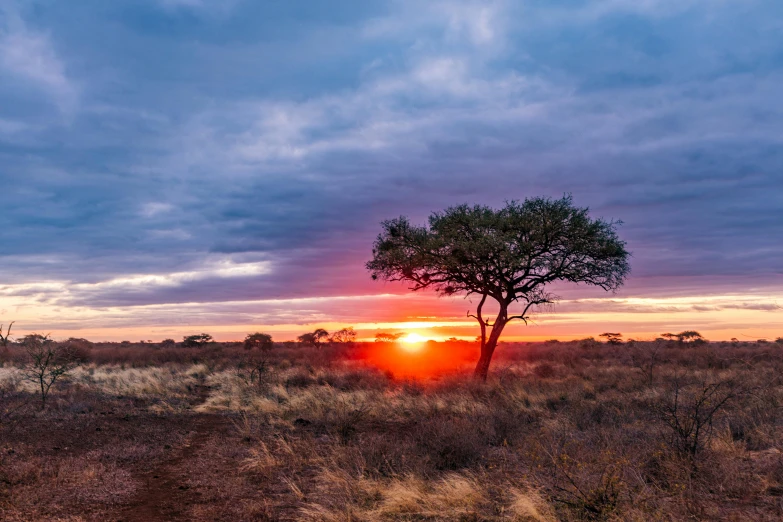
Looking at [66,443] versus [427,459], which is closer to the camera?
[427,459]

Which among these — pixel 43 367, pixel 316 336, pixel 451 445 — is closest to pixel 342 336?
pixel 316 336

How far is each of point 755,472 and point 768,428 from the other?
389cm

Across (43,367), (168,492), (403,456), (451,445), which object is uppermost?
(43,367)

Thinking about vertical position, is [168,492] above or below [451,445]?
A: below

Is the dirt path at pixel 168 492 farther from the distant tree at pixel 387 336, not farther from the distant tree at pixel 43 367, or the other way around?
the distant tree at pixel 387 336

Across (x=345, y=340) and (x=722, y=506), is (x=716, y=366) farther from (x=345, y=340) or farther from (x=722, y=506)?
(x=345, y=340)

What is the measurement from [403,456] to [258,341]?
52.9m

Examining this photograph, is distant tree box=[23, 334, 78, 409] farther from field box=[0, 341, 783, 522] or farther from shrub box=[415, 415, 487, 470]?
shrub box=[415, 415, 487, 470]

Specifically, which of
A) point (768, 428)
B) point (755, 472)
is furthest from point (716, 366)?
point (755, 472)

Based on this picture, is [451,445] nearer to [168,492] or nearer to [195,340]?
[168,492]

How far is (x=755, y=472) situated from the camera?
9.06 meters

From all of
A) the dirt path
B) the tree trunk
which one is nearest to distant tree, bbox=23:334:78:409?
the dirt path

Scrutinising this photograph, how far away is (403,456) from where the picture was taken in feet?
33.7

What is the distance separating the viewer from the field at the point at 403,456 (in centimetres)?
784
